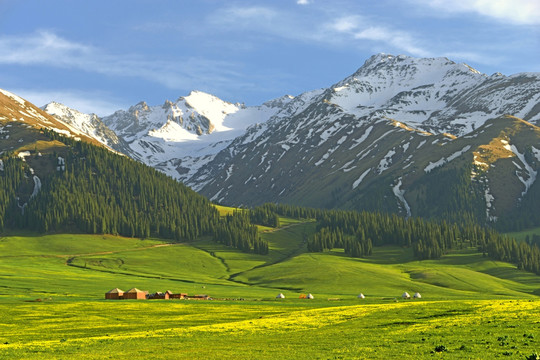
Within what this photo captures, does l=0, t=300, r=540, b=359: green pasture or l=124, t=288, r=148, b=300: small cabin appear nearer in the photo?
l=0, t=300, r=540, b=359: green pasture

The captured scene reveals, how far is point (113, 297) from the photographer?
519 feet

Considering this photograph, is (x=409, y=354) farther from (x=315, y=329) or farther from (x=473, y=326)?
(x=315, y=329)

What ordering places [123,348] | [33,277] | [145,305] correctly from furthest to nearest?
1. [33,277]
2. [145,305]
3. [123,348]

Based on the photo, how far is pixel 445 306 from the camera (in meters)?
88.8

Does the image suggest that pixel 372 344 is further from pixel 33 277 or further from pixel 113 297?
pixel 33 277

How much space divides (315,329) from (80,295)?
354 ft

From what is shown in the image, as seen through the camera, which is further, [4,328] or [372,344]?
[4,328]

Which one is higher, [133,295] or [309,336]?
[309,336]

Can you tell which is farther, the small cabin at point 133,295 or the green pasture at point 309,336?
the small cabin at point 133,295

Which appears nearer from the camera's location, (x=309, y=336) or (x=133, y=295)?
(x=309, y=336)

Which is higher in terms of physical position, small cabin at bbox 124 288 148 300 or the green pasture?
the green pasture

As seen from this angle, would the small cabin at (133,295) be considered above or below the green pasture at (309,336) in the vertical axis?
below

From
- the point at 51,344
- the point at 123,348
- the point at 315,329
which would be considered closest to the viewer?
the point at 123,348

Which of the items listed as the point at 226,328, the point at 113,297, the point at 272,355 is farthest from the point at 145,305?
the point at 272,355
